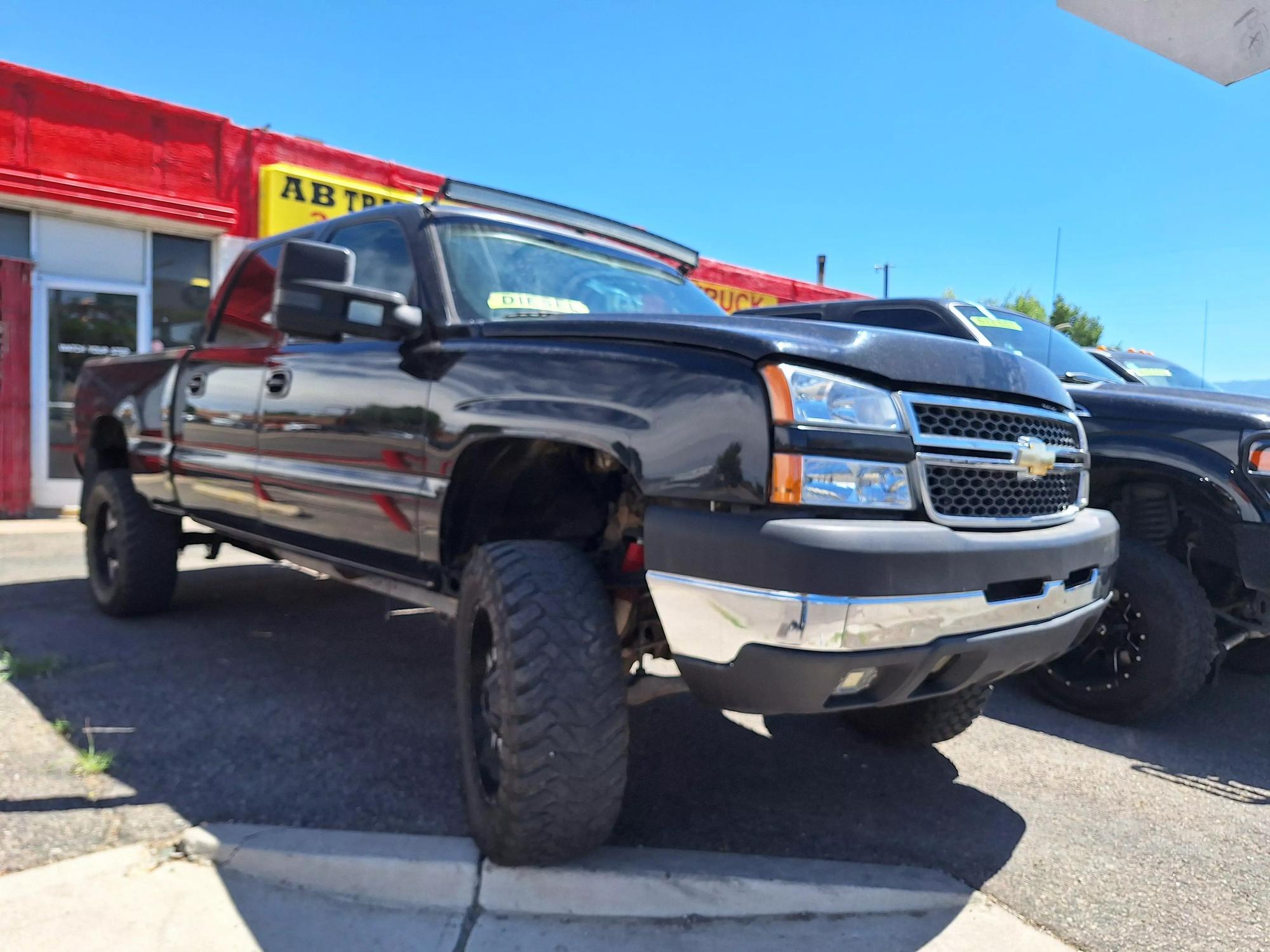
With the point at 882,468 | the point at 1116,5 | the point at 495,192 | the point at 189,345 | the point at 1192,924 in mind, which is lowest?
the point at 1192,924

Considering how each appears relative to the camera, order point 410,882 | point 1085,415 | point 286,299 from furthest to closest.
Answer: point 1085,415, point 286,299, point 410,882

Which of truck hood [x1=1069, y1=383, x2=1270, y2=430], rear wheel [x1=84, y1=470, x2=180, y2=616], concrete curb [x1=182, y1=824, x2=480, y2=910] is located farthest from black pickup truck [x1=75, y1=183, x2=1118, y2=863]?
rear wheel [x1=84, y1=470, x2=180, y2=616]

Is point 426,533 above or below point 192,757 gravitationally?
above

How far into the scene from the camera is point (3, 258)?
9.03m

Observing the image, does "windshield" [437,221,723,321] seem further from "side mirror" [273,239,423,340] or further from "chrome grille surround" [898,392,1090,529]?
"chrome grille surround" [898,392,1090,529]

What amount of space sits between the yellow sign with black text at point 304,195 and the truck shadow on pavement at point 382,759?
723 cm

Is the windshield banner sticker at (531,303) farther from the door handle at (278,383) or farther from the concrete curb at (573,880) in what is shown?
the concrete curb at (573,880)

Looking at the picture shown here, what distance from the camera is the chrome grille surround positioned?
2078 mm

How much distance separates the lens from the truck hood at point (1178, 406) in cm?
351

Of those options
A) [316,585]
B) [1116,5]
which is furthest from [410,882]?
[1116,5]

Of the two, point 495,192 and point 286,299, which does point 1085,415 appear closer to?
point 495,192

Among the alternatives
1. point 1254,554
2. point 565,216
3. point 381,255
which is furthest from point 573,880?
point 1254,554

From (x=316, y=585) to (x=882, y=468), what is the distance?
482 centimetres

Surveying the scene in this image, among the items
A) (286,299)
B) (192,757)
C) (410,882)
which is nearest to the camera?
(410,882)
